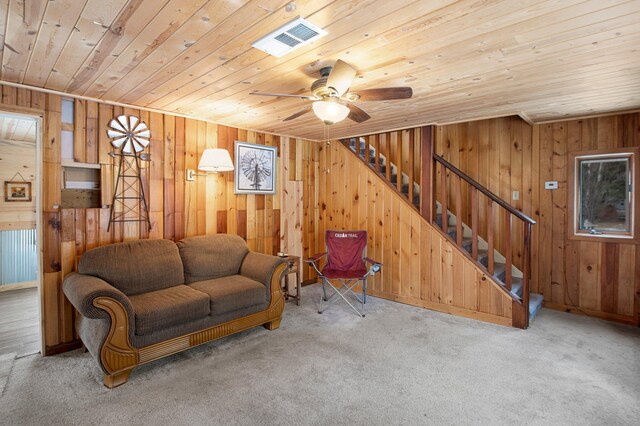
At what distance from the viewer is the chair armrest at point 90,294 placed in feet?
7.46

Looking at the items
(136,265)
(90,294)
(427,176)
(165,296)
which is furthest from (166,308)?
(427,176)

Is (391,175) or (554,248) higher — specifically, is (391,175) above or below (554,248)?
above

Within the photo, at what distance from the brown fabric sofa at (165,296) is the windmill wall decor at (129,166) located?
358 millimetres

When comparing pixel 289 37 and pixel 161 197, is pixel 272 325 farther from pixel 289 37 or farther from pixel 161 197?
pixel 289 37

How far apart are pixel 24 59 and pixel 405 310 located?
4203 mm

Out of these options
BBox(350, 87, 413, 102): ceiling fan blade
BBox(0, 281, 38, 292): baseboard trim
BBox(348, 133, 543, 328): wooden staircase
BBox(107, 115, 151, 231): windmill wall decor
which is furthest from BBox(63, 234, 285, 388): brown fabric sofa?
BBox(0, 281, 38, 292): baseboard trim

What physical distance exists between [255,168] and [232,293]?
1.89m

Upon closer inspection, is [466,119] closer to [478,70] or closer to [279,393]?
Answer: [478,70]

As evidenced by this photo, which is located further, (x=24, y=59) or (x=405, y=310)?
(x=405, y=310)

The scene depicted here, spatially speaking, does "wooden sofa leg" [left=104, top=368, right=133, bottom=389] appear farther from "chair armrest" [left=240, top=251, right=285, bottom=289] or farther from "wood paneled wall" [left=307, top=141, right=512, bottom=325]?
"wood paneled wall" [left=307, top=141, right=512, bottom=325]

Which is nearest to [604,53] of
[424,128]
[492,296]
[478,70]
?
[478,70]

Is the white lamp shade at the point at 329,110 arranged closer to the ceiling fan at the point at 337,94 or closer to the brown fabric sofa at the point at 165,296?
the ceiling fan at the point at 337,94

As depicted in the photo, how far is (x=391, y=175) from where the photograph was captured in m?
4.93

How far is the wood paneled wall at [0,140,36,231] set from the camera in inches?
187
